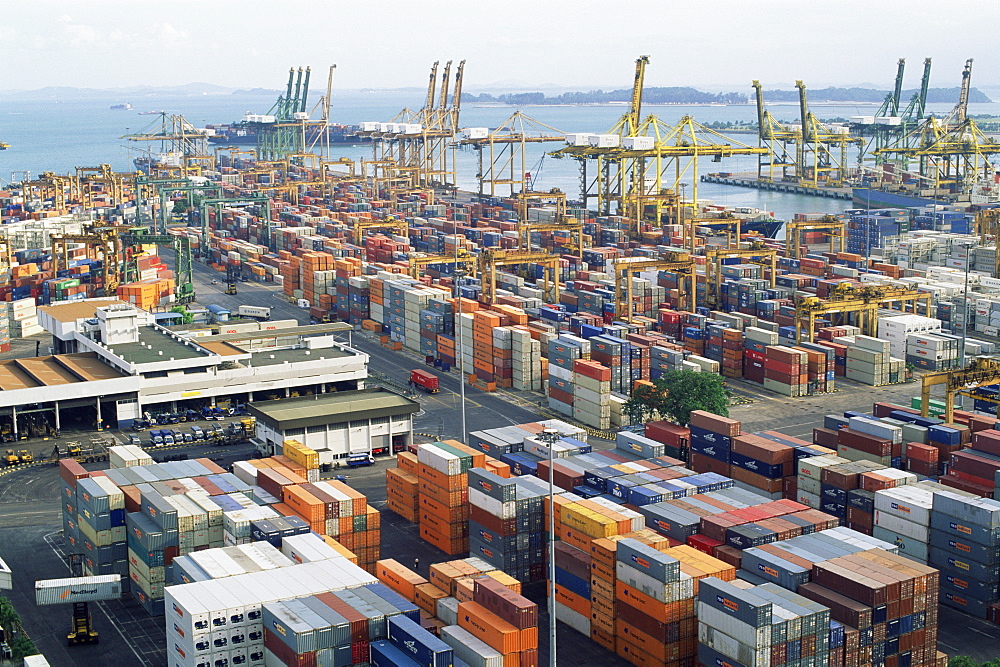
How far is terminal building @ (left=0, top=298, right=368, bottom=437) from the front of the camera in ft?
217

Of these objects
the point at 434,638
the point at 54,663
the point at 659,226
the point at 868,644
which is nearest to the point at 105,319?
the point at 54,663

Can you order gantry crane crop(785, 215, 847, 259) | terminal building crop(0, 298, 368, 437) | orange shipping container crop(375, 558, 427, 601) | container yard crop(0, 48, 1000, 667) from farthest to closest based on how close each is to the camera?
gantry crane crop(785, 215, 847, 259) → terminal building crop(0, 298, 368, 437) → orange shipping container crop(375, 558, 427, 601) → container yard crop(0, 48, 1000, 667)

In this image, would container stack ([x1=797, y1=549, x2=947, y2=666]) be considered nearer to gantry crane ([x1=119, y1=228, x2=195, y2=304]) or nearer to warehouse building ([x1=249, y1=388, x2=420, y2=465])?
warehouse building ([x1=249, y1=388, x2=420, y2=465])

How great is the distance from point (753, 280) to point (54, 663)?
63140mm

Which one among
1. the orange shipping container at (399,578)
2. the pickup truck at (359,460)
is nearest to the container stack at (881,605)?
the orange shipping container at (399,578)

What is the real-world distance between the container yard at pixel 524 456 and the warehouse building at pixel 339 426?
15 cm

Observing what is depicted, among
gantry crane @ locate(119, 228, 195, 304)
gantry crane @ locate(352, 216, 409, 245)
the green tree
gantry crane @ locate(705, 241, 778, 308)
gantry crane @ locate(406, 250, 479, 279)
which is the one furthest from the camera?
gantry crane @ locate(352, 216, 409, 245)

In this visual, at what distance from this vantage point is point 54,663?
39375 millimetres

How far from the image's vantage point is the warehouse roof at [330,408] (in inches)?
2360

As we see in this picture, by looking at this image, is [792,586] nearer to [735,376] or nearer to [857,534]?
[857,534]

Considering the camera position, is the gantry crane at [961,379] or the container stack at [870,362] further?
the container stack at [870,362]

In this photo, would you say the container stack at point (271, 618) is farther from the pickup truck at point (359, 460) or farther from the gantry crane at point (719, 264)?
the gantry crane at point (719, 264)

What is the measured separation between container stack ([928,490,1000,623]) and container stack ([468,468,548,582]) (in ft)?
44.8

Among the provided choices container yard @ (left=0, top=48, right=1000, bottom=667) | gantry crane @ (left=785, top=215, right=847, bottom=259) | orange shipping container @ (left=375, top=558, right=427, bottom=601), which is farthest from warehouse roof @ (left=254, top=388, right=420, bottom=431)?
gantry crane @ (left=785, top=215, right=847, bottom=259)
